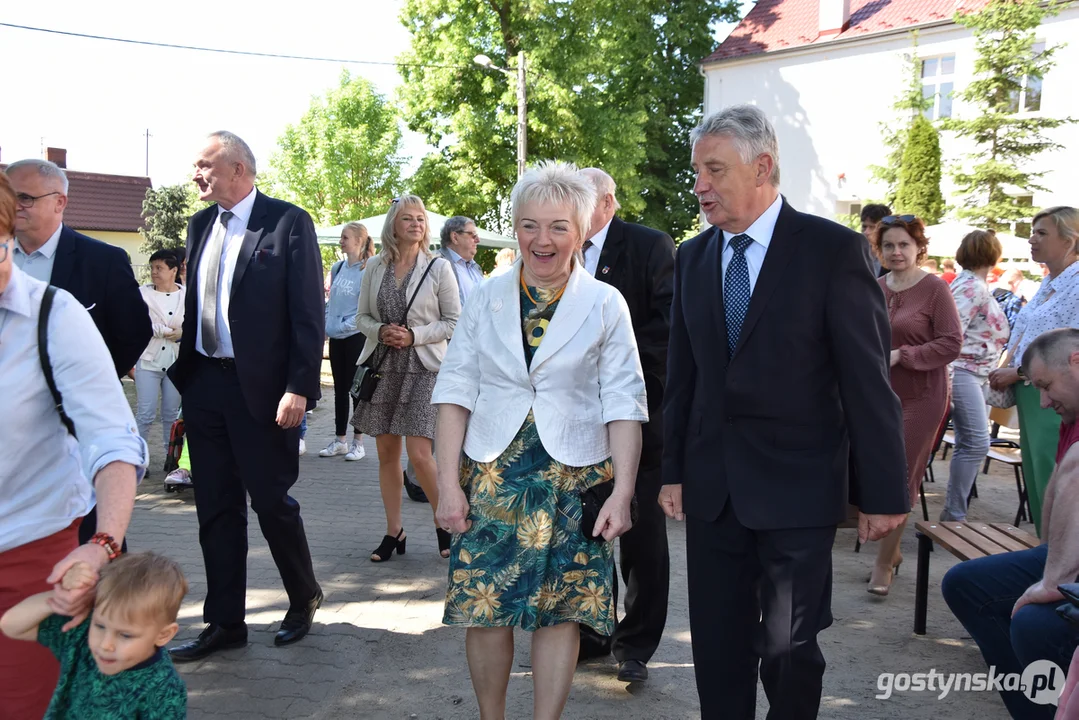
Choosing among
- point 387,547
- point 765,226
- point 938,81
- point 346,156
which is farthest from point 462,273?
point 346,156

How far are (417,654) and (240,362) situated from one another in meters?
1.59

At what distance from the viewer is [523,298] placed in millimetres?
3295

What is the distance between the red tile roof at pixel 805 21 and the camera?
27.6 metres

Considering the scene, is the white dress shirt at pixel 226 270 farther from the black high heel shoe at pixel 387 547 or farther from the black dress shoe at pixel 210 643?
the black high heel shoe at pixel 387 547

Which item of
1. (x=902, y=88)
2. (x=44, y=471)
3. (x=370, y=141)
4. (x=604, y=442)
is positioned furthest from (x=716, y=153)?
(x=370, y=141)

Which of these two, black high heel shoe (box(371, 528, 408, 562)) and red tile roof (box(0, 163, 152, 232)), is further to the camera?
red tile roof (box(0, 163, 152, 232))

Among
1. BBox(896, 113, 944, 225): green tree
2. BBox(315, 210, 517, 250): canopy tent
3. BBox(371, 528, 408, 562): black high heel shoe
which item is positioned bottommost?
BBox(371, 528, 408, 562): black high heel shoe

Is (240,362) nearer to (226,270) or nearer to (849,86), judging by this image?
(226,270)

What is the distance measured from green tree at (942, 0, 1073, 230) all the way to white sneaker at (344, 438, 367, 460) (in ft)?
58.4

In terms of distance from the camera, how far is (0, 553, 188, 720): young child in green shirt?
6.97 ft

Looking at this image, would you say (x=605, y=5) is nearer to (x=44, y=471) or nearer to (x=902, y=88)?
(x=902, y=88)

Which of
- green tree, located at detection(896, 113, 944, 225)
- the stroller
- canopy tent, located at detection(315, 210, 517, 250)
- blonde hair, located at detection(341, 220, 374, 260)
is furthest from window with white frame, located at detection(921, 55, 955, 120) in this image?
the stroller

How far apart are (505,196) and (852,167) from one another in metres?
11.2

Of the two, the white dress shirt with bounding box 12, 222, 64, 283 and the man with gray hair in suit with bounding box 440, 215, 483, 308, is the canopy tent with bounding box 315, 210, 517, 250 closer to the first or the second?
the man with gray hair in suit with bounding box 440, 215, 483, 308
